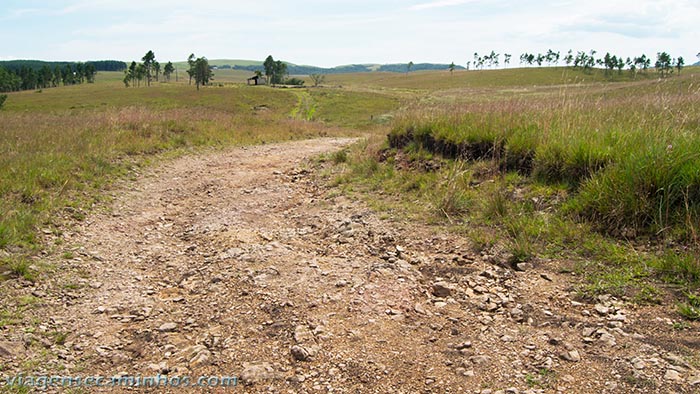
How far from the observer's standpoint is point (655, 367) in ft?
9.66

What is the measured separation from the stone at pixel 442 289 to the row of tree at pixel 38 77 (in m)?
144

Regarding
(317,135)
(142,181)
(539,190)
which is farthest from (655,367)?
(317,135)

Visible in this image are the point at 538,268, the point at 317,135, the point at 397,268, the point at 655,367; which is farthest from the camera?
the point at 317,135

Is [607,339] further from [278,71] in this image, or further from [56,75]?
[56,75]

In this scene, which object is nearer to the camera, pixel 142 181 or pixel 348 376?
pixel 348 376

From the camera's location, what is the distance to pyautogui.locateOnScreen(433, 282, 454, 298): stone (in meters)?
4.55

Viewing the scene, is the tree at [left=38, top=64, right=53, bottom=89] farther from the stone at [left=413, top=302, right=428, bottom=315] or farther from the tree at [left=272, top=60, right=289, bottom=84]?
the stone at [left=413, top=302, right=428, bottom=315]

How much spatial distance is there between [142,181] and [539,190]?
30.0 ft

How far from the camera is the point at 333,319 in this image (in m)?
4.07

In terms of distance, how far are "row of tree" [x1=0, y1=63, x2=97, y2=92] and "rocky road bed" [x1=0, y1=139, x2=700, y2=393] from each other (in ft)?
463

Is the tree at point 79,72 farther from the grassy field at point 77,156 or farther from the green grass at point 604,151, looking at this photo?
the green grass at point 604,151

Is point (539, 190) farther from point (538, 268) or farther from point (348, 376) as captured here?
point (348, 376)

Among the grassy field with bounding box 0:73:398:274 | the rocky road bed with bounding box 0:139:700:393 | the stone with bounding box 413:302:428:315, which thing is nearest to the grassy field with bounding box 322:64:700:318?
the rocky road bed with bounding box 0:139:700:393

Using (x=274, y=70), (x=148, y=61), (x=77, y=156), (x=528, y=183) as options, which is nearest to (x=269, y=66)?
(x=274, y=70)
